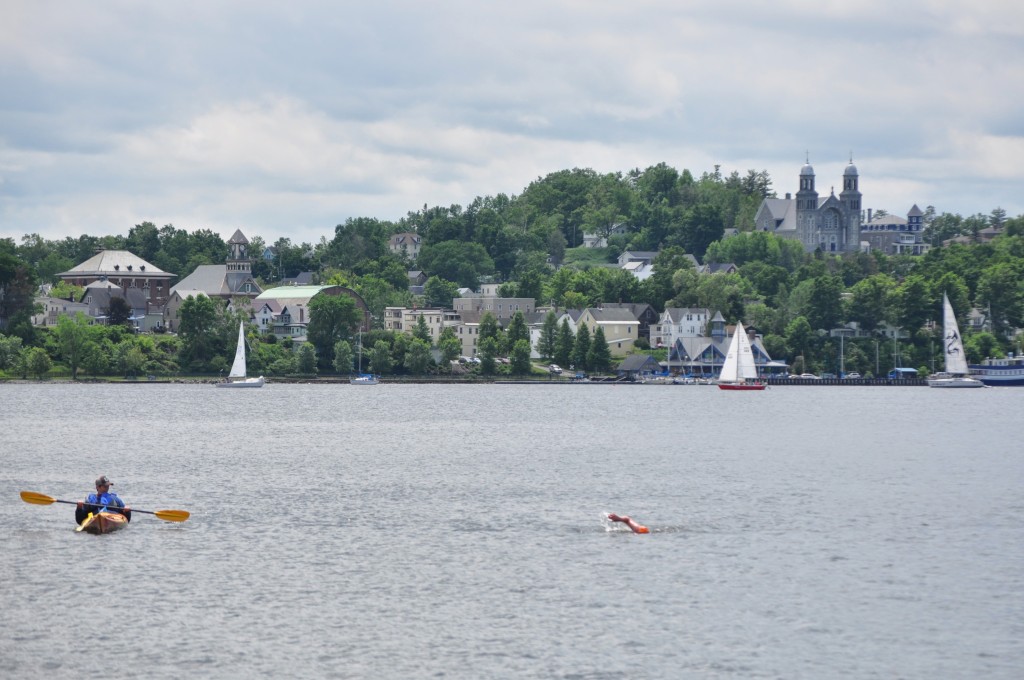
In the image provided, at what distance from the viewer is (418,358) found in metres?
195

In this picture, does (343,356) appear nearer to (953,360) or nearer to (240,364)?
(240,364)

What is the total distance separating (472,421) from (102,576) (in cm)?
7722

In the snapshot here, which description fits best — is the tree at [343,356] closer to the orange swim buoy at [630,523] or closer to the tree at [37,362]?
the tree at [37,362]

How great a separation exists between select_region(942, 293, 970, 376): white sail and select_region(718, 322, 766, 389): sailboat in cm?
2661

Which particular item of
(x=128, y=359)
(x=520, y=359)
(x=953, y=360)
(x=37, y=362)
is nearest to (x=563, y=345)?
(x=520, y=359)

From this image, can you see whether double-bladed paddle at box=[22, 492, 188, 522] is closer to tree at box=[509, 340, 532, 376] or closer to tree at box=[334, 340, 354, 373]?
tree at box=[334, 340, 354, 373]

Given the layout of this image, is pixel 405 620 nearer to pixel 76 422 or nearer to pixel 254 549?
pixel 254 549

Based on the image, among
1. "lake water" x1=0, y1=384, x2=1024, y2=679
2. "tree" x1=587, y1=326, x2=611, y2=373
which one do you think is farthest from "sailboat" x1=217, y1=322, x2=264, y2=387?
"lake water" x1=0, y1=384, x2=1024, y2=679

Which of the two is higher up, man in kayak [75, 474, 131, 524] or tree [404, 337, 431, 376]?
tree [404, 337, 431, 376]

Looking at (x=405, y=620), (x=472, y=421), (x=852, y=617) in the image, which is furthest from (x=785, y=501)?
(x=472, y=421)

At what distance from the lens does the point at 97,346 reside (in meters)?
187

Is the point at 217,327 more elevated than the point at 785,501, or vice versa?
the point at 217,327

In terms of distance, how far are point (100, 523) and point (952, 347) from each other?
155770 mm

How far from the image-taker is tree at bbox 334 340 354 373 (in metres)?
192
